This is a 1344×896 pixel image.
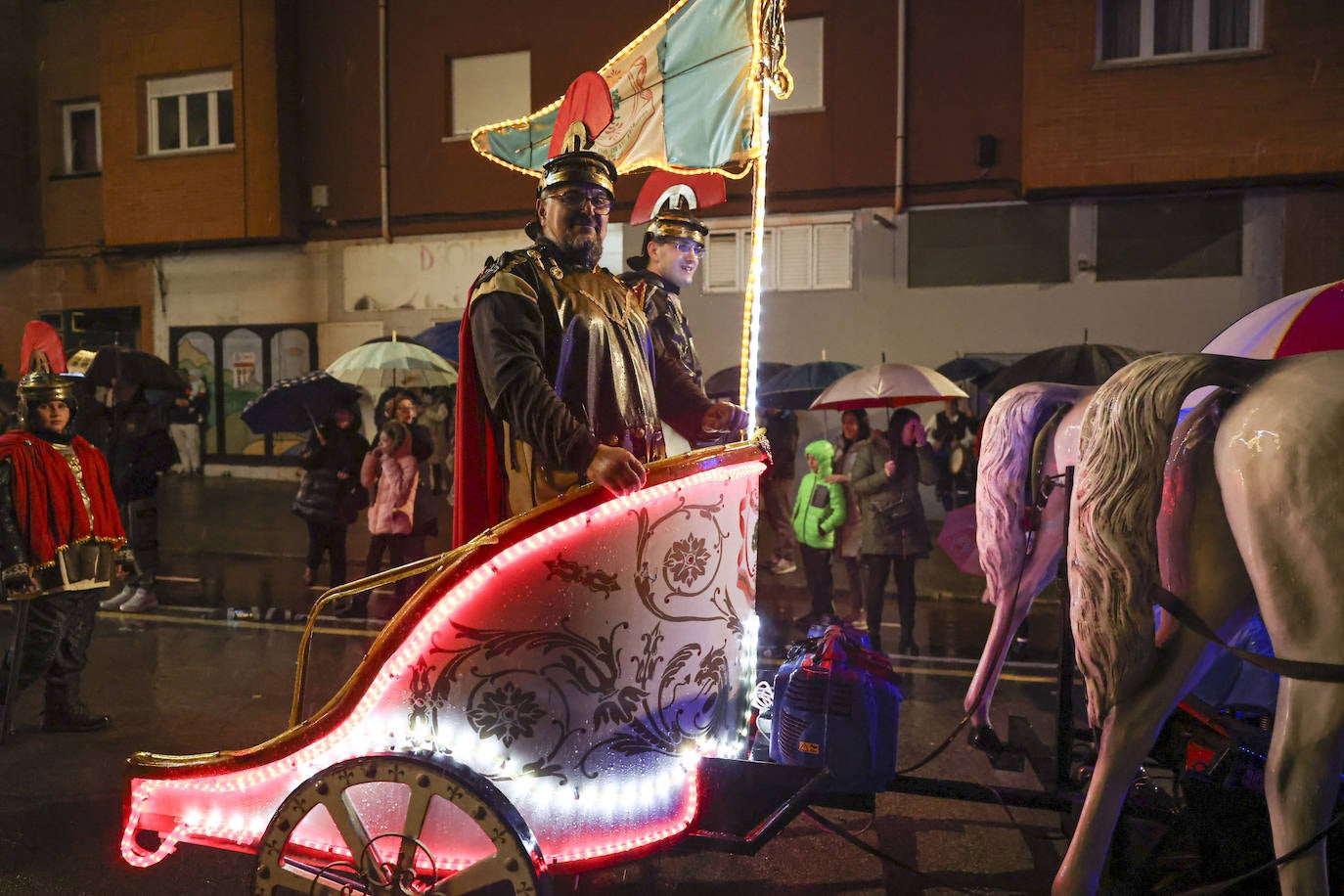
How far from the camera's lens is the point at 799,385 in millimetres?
10383

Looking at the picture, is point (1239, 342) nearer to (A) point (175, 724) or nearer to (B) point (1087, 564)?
(B) point (1087, 564)

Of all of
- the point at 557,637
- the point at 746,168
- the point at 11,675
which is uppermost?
the point at 746,168

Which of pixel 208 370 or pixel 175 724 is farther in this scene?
pixel 208 370

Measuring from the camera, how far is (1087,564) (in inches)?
104

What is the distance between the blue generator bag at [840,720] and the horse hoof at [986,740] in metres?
1.38

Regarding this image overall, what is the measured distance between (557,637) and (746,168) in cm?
211

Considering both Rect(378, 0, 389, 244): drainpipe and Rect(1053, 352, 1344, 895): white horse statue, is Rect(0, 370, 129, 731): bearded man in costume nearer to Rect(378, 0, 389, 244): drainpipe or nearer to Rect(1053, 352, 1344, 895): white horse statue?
Rect(1053, 352, 1344, 895): white horse statue

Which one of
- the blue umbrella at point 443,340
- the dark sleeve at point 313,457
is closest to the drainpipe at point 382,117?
the blue umbrella at point 443,340

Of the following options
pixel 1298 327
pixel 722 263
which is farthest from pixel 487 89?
pixel 1298 327

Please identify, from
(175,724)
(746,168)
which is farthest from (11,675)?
(746,168)

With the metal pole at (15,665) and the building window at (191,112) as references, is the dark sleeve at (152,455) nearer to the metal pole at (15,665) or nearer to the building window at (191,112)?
the metal pole at (15,665)

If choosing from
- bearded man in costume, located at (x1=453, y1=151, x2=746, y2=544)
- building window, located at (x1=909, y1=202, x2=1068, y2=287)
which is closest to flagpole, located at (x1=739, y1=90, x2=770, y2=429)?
bearded man in costume, located at (x1=453, y1=151, x2=746, y2=544)

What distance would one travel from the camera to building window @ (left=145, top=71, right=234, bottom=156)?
1731 centimetres

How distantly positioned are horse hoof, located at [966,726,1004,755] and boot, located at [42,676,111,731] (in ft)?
15.5
